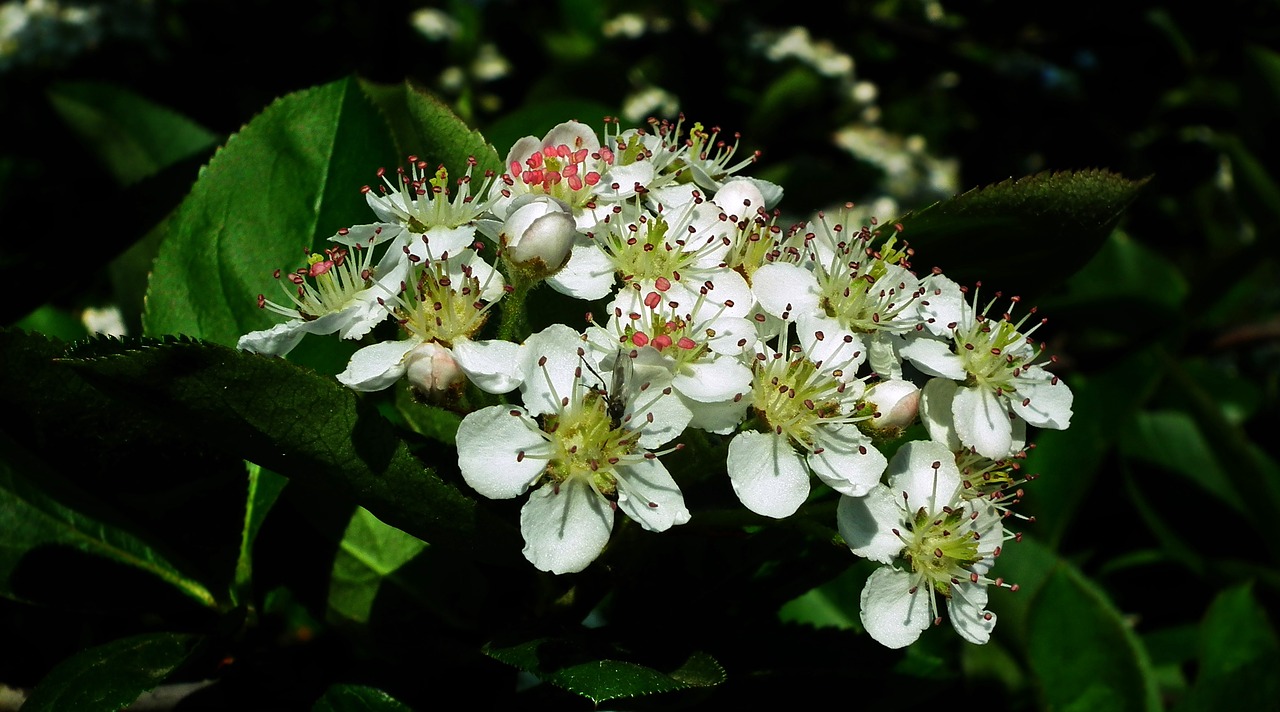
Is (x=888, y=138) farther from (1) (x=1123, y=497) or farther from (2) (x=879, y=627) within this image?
(2) (x=879, y=627)

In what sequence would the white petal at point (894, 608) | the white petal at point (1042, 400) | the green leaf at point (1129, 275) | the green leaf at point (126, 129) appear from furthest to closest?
the green leaf at point (1129, 275)
the green leaf at point (126, 129)
the white petal at point (1042, 400)
the white petal at point (894, 608)

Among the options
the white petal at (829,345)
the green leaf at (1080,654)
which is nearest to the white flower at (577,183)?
the white petal at (829,345)

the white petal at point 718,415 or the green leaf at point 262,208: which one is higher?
the green leaf at point 262,208

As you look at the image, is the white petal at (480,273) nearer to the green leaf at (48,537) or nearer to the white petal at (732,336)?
the white petal at (732,336)

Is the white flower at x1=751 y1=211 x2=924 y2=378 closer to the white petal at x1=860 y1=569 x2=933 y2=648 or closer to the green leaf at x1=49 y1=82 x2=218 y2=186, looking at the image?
the white petal at x1=860 y1=569 x2=933 y2=648

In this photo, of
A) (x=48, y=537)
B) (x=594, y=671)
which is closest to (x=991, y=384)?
(x=594, y=671)

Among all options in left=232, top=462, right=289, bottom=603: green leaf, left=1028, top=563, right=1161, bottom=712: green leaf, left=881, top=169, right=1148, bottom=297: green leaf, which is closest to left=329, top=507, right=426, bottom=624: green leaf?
left=232, top=462, right=289, bottom=603: green leaf
